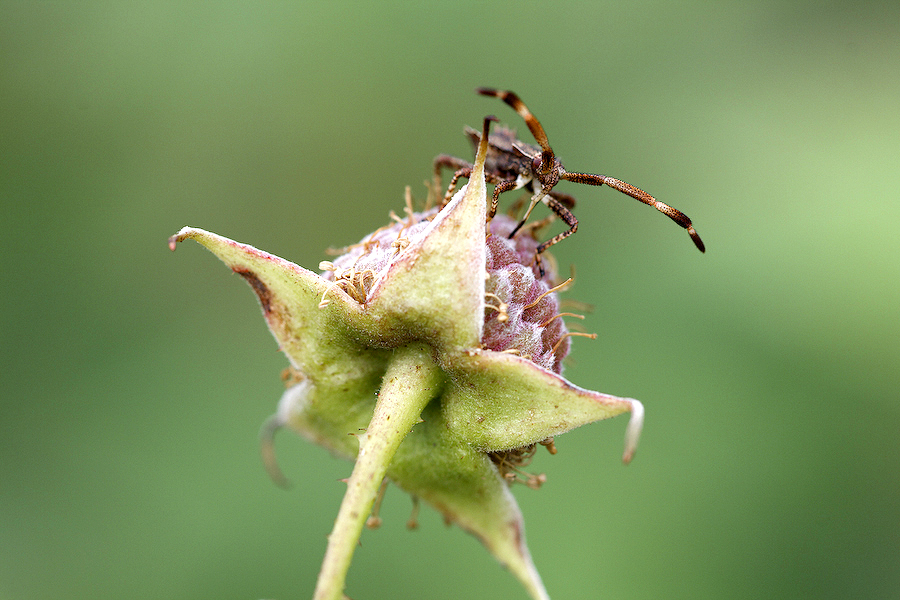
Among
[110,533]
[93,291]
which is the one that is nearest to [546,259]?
[110,533]

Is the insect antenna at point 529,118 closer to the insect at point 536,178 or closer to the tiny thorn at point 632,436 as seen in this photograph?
the insect at point 536,178

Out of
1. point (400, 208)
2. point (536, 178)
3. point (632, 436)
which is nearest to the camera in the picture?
point (632, 436)

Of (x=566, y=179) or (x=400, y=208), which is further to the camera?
(x=400, y=208)

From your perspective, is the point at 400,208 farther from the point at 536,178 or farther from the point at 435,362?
the point at 435,362

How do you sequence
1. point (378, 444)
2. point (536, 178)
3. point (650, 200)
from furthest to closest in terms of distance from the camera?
point (536, 178)
point (650, 200)
point (378, 444)

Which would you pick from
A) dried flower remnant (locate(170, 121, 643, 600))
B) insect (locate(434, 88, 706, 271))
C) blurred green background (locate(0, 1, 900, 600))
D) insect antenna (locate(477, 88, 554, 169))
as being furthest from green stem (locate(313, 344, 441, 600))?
blurred green background (locate(0, 1, 900, 600))

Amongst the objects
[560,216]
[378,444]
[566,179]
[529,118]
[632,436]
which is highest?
[529,118]

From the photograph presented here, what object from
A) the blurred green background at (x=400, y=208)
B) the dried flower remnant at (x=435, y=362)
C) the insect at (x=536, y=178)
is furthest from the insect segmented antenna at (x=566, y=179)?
the blurred green background at (x=400, y=208)

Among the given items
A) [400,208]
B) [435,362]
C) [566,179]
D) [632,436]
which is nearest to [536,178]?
[566,179]

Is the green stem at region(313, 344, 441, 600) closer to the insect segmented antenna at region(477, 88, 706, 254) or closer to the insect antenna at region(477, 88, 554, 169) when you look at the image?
the insect segmented antenna at region(477, 88, 706, 254)
